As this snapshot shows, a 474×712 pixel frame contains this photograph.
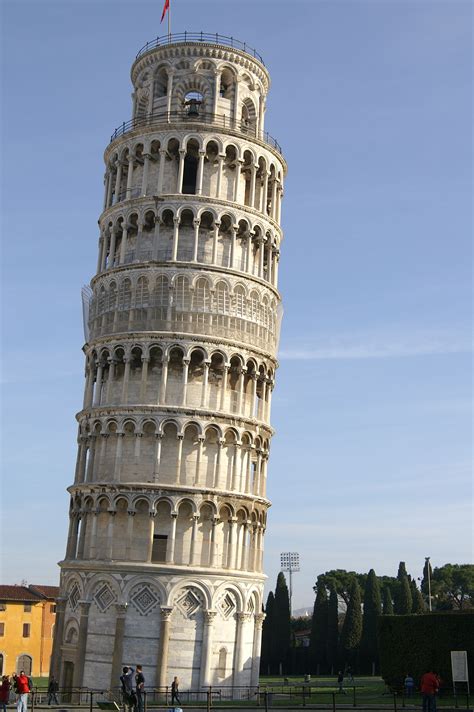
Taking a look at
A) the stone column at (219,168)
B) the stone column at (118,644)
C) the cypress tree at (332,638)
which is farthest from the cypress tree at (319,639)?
the stone column at (219,168)

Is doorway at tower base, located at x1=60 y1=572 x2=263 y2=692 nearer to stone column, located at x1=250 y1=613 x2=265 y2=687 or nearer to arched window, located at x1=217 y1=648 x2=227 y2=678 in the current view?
arched window, located at x1=217 y1=648 x2=227 y2=678

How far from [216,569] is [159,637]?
4337mm

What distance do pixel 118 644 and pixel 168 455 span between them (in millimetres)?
9608

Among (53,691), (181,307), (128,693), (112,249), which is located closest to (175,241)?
(181,307)

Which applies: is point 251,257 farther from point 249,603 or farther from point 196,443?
point 249,603

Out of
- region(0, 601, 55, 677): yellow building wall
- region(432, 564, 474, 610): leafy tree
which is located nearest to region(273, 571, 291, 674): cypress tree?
region(0, 601, 55, 677): yellow building wall

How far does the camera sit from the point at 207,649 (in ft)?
139

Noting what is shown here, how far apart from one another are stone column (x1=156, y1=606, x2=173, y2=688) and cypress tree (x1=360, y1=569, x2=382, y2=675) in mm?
44467

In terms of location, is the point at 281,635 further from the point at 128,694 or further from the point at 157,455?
the point at 128,694

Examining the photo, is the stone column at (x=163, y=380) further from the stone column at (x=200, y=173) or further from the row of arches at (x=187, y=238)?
the stone column at (x=200, y=173)

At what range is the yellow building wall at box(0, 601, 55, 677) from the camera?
271 feet

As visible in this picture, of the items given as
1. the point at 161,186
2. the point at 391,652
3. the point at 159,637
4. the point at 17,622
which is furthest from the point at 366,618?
the point at 161,186

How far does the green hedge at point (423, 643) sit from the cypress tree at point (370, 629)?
126 feet

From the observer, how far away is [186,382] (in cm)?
4559
